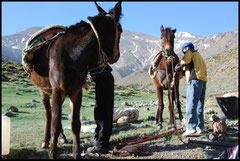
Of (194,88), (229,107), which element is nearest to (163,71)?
(194,88)

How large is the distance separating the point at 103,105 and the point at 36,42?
1665 mm

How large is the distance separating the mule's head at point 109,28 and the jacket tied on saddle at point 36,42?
0.70m

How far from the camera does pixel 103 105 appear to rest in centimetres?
479

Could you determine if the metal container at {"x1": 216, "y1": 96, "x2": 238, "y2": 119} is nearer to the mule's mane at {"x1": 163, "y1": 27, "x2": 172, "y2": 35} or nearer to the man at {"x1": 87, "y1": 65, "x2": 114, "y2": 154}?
the mule's mane at {"x1": 163, "y1": 27, "x2": 172, "y2": 35}

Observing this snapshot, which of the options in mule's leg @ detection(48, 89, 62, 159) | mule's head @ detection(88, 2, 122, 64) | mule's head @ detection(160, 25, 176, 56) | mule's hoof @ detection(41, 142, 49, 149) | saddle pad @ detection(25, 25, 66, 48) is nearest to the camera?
mule's leg @ detection(48, 89, 62, 159)

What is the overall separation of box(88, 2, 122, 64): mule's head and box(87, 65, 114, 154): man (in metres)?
0.72

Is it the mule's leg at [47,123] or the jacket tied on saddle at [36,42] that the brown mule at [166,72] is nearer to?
the mule's leg at [47,123]

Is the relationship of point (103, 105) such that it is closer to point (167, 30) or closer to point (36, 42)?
point (36, 42)

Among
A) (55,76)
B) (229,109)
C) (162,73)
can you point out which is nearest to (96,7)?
(55,76)

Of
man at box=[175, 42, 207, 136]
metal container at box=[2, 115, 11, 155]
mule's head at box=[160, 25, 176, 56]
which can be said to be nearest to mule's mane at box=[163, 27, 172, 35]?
mule's head at box=[160, 25, 176, 56]

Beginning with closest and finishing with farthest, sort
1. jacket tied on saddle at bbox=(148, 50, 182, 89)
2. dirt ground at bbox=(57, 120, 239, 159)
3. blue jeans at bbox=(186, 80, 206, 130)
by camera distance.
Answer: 1. dirt ground at bbox=(57, 120, 239, 159)
2. blue jeans at bbox=(186, 80, 206, 130)
3. jacket tied on saddle at bbox=(148, 50, 182, 89)

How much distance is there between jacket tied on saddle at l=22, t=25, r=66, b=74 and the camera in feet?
14.0

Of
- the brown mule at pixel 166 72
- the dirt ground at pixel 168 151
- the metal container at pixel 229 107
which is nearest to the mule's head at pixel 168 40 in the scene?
the brown mule at pixel 166 72

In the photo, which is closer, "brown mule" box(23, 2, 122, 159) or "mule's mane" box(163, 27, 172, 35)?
"brown mule" box(23, 2, 122, 159)
